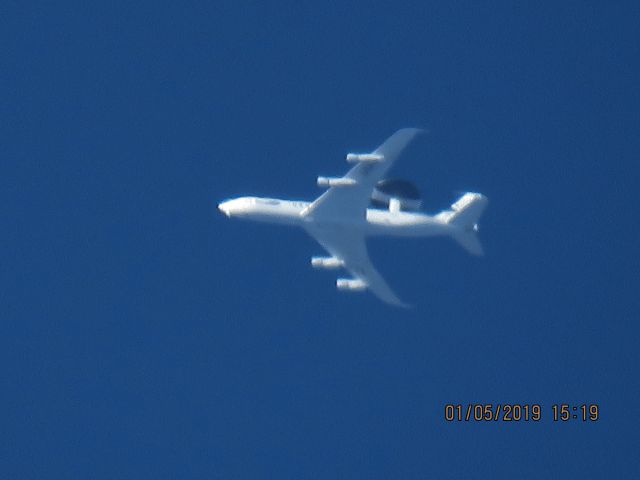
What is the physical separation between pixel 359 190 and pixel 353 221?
2518 mm

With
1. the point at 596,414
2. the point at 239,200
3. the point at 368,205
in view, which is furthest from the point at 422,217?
the point at 596,414

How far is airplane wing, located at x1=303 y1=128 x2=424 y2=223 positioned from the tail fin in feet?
18.3

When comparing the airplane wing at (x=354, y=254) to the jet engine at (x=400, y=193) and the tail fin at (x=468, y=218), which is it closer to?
the jet engine at (x=400, y=193)

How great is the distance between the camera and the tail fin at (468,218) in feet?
275

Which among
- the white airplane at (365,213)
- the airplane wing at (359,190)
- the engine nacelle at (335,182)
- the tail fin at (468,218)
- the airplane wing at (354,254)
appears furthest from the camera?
the airplane wing at (354,254)

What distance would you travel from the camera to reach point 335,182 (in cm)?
8019

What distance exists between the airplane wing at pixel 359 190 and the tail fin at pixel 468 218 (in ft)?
18.3

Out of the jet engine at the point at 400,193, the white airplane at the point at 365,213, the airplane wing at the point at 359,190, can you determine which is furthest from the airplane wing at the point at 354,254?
the jet engine at the point at 400,193

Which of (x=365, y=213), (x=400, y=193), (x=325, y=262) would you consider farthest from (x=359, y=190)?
(x=325, y=262)

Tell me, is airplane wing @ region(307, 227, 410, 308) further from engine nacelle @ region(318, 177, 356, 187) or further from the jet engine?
engine nacelle @ region(318, 177, 356, 187)

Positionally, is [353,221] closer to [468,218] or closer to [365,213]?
[365,213]

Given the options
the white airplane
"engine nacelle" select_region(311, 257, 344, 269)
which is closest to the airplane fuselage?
the white airplane

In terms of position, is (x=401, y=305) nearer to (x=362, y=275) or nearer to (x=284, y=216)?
(x=362, y=275)

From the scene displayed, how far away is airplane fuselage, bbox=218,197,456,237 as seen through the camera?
83.3 m
